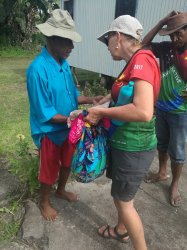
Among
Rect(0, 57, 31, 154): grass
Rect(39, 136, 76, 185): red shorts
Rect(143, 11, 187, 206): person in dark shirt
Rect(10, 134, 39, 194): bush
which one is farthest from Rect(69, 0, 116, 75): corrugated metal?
Rect(39, 136, 76, 185): red shorts

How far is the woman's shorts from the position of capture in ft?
7.16

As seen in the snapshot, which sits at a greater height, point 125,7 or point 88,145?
point 125,7

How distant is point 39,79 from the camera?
2477mm

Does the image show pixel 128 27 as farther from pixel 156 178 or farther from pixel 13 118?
pixel 13 118

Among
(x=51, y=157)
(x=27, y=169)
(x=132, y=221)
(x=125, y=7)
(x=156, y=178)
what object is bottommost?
(x=156, y=178)

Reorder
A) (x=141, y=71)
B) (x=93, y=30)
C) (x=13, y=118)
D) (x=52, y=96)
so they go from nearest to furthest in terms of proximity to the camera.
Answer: (x=141, y=71) → (x=52, y=96) → (x=13, y=118) → (x=93, y=30)

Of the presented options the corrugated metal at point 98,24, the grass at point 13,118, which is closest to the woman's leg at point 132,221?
the grass at point 13,118

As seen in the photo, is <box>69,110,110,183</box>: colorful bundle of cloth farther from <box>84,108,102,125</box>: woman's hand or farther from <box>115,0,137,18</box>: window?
<box>115,0,137,18</box>: window

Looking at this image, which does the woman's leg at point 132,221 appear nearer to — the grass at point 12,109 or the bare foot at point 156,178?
the bare foot at point 156,178

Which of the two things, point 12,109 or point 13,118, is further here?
point 12,109

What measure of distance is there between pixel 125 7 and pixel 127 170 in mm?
6202

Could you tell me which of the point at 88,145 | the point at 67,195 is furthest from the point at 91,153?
the point at 67,195

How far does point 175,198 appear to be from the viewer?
334 centimetres

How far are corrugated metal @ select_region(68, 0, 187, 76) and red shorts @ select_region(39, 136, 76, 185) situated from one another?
4.55 meters
